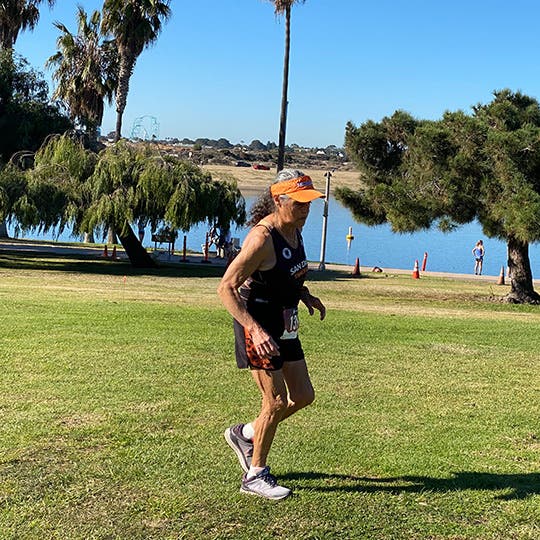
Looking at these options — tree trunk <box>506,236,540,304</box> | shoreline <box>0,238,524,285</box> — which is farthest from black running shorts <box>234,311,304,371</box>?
shoreline <box>0,238,524,285</box>

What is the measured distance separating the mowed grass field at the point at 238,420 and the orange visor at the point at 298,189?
5.60ft

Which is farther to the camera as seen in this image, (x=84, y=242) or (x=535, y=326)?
(x=84, y=242)

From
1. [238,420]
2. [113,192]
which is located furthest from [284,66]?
[238,420]

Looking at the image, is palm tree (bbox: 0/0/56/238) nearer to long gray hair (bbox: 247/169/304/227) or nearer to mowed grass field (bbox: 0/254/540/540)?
mowed grass field (bbox: 0/254/540/540)

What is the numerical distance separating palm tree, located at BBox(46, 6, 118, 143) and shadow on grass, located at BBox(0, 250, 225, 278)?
13.4 metres

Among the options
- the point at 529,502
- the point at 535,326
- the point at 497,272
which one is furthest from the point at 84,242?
the point at 529,502

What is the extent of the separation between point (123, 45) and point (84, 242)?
9.70 metres

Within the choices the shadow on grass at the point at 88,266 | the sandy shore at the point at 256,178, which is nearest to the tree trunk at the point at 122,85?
the shadow on grass at the point at 88,266

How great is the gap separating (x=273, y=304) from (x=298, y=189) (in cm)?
68

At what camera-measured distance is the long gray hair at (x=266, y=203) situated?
4.59 metres

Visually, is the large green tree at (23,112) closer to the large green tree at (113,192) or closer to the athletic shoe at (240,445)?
the large green tree at (113,192)

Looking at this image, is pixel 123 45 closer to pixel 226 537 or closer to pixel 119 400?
pixel 119 400

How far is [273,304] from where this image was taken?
14.6 ft

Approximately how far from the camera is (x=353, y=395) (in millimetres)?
6875
